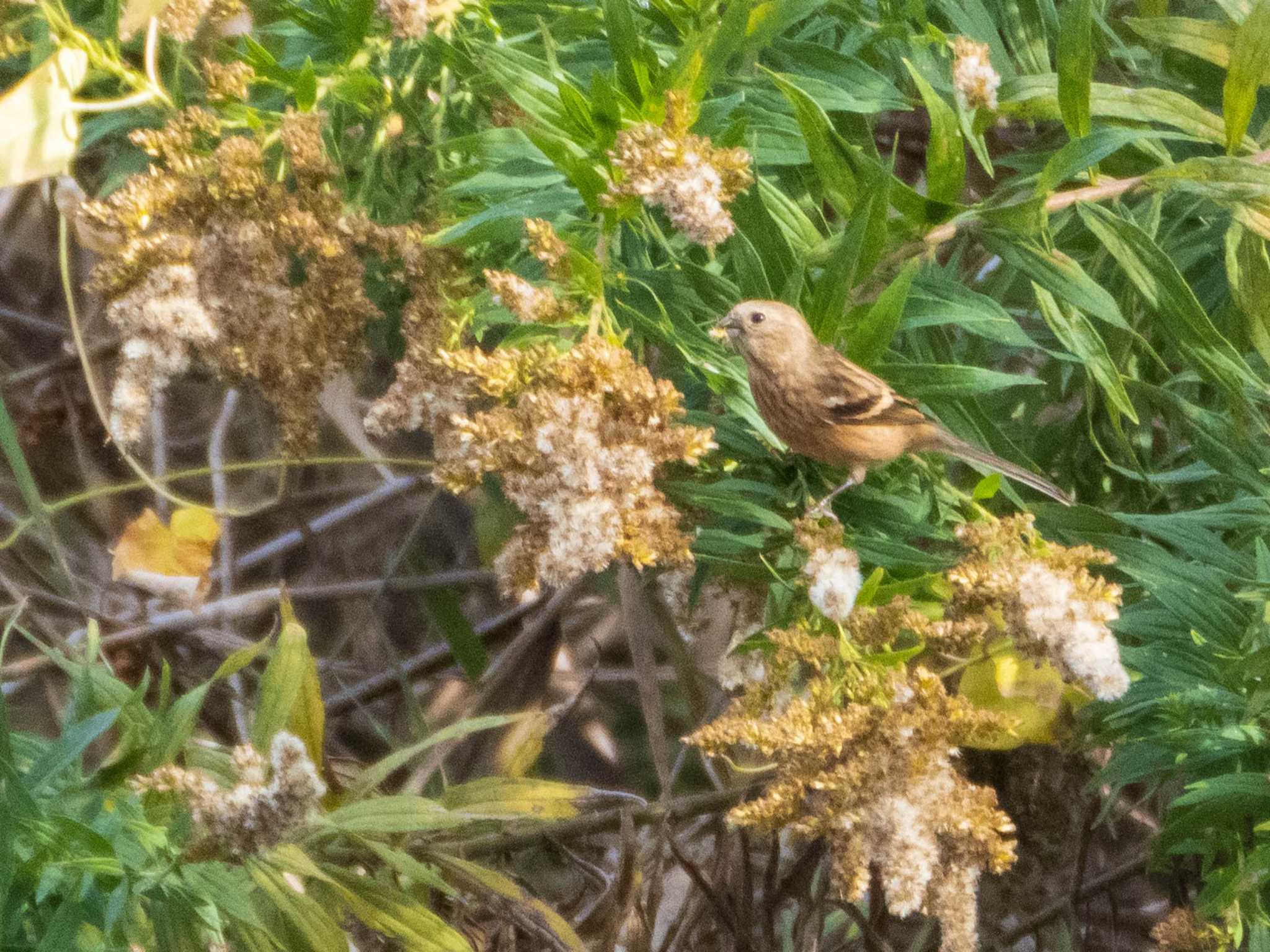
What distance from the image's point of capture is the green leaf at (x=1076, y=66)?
4.36 ft

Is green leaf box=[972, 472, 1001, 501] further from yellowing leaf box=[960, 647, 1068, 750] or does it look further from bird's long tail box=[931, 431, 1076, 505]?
yellowing leaf box=[960, 647, 1068, 750]

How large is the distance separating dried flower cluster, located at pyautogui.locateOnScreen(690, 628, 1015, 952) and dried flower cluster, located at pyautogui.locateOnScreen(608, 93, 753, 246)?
1.31 ft

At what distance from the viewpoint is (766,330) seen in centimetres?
147

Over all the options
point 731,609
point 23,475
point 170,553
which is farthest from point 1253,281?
point 170,553

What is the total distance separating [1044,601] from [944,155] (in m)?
0.50

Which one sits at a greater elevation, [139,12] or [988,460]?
[139,12]

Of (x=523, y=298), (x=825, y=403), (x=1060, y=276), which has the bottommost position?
(x=825, y=403)

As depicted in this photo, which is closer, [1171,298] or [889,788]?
[889,788]

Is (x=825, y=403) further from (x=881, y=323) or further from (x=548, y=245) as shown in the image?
(x=548, y=245)

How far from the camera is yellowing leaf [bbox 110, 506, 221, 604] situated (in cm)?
231

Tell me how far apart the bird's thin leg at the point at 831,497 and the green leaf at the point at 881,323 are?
144mm

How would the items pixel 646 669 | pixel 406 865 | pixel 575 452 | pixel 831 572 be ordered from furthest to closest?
pixel 646 669
pixel 406 865
pixel 831 572
pixel 575 452

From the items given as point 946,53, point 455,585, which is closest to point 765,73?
point 946,53

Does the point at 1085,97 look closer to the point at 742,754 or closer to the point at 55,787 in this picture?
the point at 742,754
